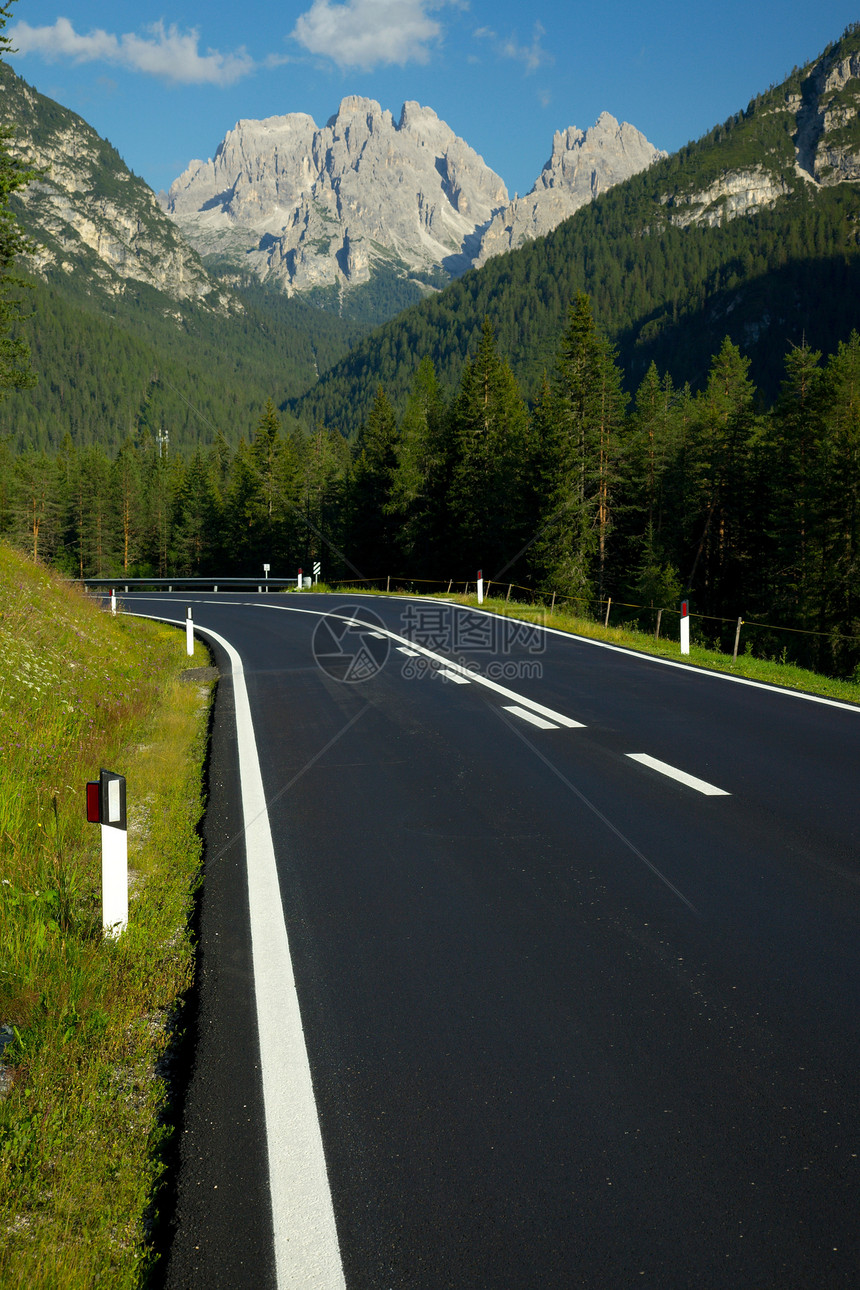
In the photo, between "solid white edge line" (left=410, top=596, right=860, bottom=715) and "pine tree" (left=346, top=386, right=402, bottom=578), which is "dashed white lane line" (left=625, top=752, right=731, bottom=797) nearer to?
"solid white edge line" (left=410, top=596, right=860, bottom=715)

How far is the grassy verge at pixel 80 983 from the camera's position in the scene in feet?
8.11

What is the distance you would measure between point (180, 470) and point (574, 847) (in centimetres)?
10576

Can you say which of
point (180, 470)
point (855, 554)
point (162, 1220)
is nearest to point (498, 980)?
point (162, 1220)

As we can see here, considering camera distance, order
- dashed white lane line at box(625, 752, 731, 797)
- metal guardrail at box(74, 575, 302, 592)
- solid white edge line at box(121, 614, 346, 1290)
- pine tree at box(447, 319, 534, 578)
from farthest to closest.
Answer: metal guardrail at box(74, 575, 302, 592), pine tree at box(447, 319, 534, 578), dashed white lane line at box(625, 752, 731, 797), solid white edge line at box(121, 614, 346, 1290)

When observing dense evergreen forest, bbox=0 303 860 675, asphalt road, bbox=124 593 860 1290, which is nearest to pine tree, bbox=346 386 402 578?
dense evergreen forest, bbox=0 303 860 675

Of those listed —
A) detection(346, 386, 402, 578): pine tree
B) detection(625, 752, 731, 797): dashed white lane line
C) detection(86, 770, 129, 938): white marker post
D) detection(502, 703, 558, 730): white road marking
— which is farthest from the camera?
detection(346, 386, 402, 578): pine tree

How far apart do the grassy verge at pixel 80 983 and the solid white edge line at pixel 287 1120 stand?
1.26ft

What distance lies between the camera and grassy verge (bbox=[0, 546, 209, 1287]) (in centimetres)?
247

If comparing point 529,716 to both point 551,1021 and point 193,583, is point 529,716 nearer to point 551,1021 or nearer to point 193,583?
point 551,1021

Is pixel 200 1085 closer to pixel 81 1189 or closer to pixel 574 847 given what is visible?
pixel 81 1189

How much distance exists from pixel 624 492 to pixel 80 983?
1843 inches

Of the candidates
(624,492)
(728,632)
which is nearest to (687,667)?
(728,632)

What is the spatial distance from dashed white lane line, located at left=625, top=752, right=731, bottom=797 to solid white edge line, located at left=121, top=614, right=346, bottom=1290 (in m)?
3.56

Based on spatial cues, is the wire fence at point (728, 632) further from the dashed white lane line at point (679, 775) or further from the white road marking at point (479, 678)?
the dashed white lane line at point (679, 775)
